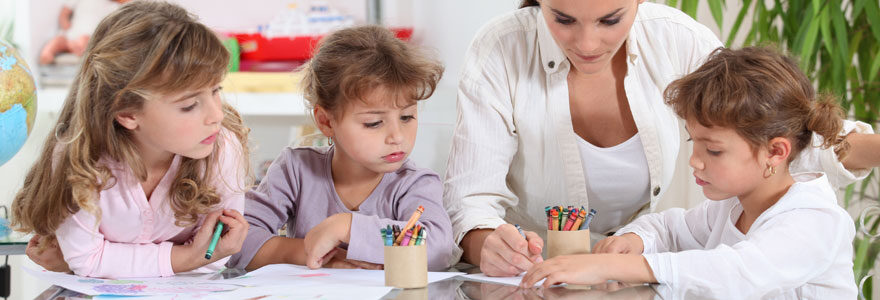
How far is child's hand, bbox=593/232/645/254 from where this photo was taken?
3.78 ft

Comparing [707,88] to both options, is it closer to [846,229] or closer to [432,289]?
[846,229]

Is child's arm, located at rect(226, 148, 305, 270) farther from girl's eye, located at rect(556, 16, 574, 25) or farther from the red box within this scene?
the red box

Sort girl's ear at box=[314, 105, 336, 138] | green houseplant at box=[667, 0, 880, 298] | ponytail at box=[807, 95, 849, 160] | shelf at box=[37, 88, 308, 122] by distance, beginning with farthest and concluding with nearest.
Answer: shelf at box=[37, 88, 308, 122]
green houseplant at box=[667, 0, 880, 298]
girl's ear at box=[314, 105, 336, 138]
ponytail at box=[807, 95, 849, 160]

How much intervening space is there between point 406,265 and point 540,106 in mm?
511

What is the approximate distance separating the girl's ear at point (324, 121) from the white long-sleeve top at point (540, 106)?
0.68ft

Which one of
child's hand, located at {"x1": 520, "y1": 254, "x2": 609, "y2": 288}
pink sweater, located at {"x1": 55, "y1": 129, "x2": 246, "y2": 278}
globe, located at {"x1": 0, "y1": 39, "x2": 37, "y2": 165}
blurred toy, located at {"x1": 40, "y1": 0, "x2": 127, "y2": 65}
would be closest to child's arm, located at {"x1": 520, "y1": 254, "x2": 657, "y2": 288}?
child's hand, located at {"x1": 520, "y1": 254, "x2": 609, "y2": 288}

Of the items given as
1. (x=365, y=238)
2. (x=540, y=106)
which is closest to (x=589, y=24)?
(x=540, y=106)

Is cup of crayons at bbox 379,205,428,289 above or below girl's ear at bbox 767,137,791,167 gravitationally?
below

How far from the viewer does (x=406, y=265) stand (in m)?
1.00

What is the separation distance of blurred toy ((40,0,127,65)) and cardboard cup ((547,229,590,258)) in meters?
2.74

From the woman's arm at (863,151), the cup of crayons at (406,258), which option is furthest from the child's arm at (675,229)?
the cup of crayons at (406,258)

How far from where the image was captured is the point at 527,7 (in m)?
1.51

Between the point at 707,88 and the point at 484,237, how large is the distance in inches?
14.2

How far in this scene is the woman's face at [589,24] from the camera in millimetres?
1214
